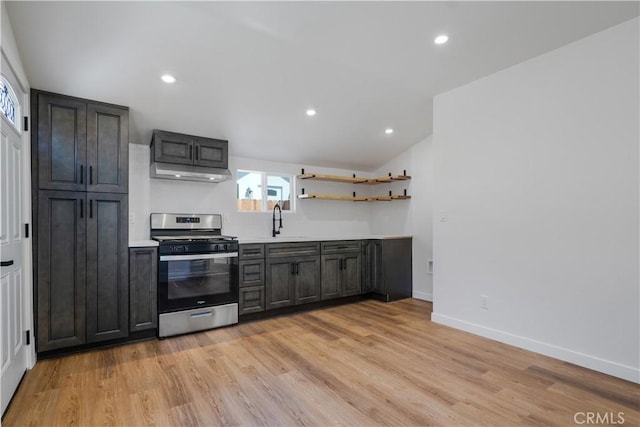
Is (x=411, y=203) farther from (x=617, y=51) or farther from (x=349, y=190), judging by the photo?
(x=617, y=51)

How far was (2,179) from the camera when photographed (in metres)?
1.90

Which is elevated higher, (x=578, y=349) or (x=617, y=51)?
(x=617, y=51)

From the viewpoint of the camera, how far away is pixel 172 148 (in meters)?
3.53

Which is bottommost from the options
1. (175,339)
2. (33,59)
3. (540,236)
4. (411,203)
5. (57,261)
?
(175,339)

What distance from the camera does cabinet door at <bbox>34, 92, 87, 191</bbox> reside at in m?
2.59

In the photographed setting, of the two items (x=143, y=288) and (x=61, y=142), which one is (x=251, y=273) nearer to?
(x=143, y=288)

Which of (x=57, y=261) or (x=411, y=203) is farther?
(x=411, y=203)

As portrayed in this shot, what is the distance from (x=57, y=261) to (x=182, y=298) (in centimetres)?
108

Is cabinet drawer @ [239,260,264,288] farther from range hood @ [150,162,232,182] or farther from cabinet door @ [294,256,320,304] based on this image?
range hood @ [150,162,232,182]

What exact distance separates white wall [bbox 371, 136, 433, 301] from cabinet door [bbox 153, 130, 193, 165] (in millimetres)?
3137

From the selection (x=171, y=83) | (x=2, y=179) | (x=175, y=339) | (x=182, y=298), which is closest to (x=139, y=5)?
(x=171, y=83)

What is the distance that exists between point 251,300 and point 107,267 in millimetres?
1457

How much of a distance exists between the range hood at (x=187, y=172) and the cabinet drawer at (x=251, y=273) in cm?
109

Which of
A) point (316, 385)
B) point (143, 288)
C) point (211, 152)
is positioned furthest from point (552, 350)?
point (211, 152)
